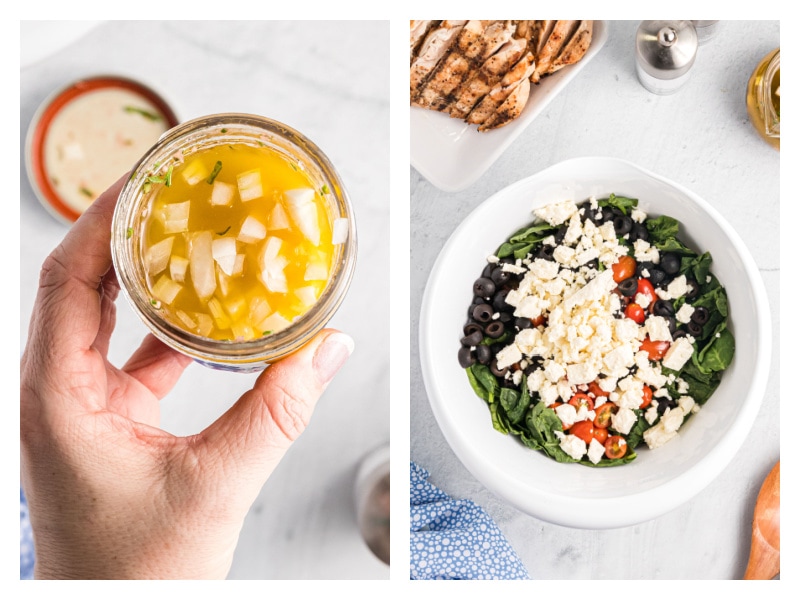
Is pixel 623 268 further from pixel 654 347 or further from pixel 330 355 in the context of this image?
pixel 330 355

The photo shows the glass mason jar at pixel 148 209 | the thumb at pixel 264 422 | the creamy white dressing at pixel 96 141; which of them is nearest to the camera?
the glass mason jar at pixel 148 209

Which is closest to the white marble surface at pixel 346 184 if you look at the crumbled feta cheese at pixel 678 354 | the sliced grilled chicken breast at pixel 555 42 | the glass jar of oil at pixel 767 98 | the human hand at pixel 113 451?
the human hand at pixel 113 451

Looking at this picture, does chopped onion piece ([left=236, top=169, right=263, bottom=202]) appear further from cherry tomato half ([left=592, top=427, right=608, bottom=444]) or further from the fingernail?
cherry tomato half ([left=592, top=427, right=608, bottom=444])

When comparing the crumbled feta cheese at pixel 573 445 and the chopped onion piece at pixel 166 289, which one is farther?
the crumbled feta cheese at pixel 573 445

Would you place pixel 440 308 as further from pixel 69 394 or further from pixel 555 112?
pixel 69 394

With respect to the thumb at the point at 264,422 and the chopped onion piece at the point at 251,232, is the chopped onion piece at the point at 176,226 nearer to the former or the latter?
the chopped onion piece at the point at 251,232

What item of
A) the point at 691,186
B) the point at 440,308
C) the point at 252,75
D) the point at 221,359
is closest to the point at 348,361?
the point at 440,308
